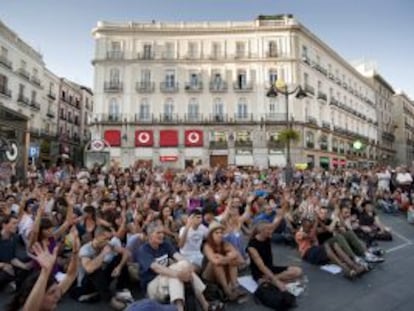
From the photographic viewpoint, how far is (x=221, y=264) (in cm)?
545

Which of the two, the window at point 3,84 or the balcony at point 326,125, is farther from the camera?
the balcony at point 326,125

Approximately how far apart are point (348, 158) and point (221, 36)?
2518 cm

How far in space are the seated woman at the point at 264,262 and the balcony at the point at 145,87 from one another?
35951 mm

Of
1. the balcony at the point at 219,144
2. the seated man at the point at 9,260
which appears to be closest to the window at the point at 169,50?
the balcony at the point at 219,144

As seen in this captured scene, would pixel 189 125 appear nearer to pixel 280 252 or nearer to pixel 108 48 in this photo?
pixel 108 48

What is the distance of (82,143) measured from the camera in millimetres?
55000

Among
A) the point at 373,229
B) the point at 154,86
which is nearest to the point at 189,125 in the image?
the point at 154,86

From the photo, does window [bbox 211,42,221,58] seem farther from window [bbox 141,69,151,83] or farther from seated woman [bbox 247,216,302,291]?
seated woman [bbox 247,216,302,291]

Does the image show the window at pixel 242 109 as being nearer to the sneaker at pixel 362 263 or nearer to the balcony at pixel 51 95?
the balcony at pixel 51 95

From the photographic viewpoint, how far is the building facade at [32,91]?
120ft

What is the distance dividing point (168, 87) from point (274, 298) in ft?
121

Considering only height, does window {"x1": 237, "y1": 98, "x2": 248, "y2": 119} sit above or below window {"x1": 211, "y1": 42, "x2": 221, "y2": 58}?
below

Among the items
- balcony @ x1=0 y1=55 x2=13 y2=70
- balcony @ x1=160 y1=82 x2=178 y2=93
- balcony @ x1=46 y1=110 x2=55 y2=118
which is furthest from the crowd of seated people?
balcony @ x1=46 y1=110 x2=55 y2=118

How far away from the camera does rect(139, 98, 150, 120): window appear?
39844mm
